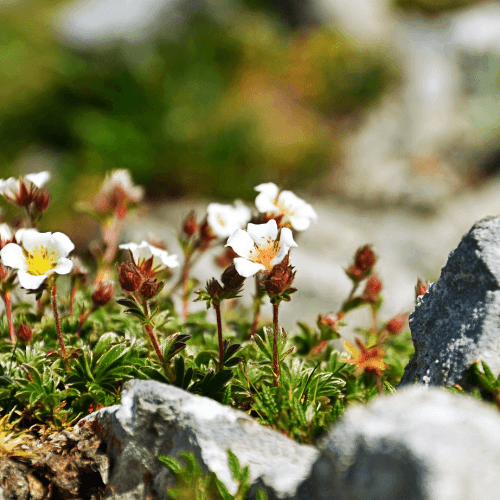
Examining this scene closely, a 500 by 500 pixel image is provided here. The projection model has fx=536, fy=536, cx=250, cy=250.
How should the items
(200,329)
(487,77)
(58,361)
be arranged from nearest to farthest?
1. (58,361)
2. (200,329)
3. (487,77)

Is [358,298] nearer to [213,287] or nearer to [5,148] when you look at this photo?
[213,287]

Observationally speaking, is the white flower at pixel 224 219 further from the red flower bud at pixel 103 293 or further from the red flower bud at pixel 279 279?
the red flower bud at pixel 279 279

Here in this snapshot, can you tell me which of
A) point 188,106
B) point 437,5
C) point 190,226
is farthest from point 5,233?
point 437,5

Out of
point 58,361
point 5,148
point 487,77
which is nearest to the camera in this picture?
point 58,361

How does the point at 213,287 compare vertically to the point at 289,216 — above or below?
below

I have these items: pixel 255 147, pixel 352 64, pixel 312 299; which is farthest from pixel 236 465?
pixel 352 64

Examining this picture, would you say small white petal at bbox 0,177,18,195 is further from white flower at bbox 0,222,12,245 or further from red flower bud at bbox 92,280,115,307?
red flower bud at bbox 92,280,115,307

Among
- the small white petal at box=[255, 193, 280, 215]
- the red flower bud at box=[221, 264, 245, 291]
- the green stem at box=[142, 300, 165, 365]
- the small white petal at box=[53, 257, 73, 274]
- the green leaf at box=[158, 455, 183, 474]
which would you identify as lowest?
the green leaf at box=[158, 455, 183, 474]

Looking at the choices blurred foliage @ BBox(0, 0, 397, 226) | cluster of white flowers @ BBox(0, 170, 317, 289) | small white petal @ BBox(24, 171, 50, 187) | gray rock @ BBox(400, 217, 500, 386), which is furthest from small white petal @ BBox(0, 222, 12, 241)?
blurred foliage @ BBox(0, 0, 397, 226)
